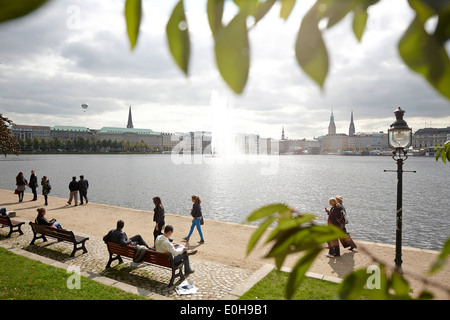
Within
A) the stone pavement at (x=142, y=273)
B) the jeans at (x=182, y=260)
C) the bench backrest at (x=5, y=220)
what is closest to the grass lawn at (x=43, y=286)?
the stone pavement at (x=142, y=273)

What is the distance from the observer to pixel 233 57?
473mm

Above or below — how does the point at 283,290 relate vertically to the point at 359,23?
below

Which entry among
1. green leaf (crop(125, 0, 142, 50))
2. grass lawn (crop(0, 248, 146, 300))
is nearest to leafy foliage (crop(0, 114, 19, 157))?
grass lawn (crop(0, 248, 146, 300))

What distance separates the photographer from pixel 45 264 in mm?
9016

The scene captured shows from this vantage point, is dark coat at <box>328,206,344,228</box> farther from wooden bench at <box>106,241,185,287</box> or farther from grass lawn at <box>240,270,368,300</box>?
wooden bench at <box>106,241,185,287</box>

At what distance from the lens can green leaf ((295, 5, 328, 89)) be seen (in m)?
0.50

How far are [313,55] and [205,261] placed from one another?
1027 cm

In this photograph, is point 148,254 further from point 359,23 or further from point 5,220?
point 359,23

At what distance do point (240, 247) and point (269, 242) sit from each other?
11463 mm

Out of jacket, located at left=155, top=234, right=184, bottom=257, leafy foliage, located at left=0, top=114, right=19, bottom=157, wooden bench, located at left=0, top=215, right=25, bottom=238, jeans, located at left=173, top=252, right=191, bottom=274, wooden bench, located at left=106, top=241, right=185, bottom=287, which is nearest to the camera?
wooden bench, located at left=106, top=241, right=185, bottom=287

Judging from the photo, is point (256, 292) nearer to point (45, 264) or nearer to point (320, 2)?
point (45, 264)

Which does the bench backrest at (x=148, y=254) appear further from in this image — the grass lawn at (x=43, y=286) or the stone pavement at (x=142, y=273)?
the grass lawn at (x=43, y=286)

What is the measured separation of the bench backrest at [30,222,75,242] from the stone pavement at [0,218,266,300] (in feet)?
1.88

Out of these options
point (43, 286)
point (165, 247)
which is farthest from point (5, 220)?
point (165, 247)
